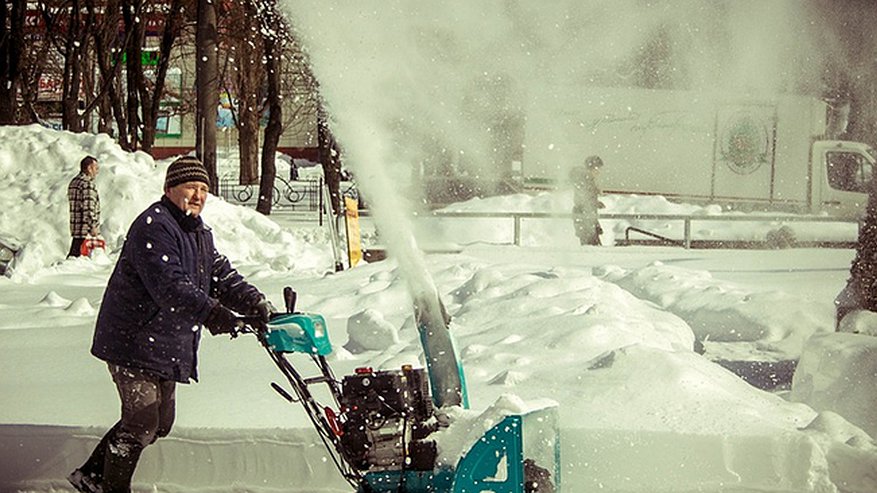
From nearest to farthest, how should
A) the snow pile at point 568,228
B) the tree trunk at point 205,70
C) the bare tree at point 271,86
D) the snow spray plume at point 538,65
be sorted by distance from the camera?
1. the snow spray plume at point 538,65
2. the snow pile at point 568,228
3. the tree trunk at point 205,70
4. the bare tree at point 271,86

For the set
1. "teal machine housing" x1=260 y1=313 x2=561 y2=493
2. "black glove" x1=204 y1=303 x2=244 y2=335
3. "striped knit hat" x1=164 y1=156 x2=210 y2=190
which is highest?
"striped knit hat" x1=164 y1=156 x2=210 y2=190

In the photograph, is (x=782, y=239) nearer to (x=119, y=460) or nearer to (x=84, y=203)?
(x=84, y=203)

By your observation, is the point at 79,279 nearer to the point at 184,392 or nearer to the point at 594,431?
the point at 184,392

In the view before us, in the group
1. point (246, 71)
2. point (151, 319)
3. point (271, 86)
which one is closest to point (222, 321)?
point (151, 319)

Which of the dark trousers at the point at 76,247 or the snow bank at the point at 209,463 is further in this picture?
the dark trousers at the point at 76,247

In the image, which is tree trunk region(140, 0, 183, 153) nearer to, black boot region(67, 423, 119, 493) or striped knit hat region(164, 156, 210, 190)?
striped knit hat region(164, 156, 210, 190)

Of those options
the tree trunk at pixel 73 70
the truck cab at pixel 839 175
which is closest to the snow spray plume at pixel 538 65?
the truck cab at pixel 839 175

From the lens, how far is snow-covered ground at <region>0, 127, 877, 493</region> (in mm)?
5082

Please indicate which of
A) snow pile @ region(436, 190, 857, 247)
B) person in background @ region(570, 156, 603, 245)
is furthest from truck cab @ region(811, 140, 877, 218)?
person in background @ region(570, 156, 603, 245)

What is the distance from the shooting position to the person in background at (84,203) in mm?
13477

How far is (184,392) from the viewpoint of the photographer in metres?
6.34

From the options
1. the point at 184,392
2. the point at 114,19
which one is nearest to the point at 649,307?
the point at 184,392

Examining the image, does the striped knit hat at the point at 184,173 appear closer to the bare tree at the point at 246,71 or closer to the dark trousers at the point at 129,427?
the dark trousers at the point at 129,427

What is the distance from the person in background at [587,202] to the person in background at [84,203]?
20.5ft
